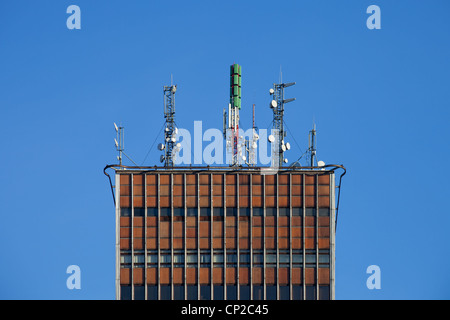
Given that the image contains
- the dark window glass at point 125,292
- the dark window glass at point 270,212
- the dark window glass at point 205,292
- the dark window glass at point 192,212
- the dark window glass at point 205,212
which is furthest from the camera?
the dark window glass at point 270,212

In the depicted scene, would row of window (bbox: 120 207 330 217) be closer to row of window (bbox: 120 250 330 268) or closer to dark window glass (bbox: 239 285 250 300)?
row of window (bbox: 120 250 330 268)

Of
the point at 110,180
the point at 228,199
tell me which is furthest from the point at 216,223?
the point at 110,180

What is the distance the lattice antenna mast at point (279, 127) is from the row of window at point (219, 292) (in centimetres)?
1795

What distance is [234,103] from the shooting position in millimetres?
174500

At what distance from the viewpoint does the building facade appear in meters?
161

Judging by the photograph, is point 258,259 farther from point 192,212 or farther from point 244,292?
point 192,212

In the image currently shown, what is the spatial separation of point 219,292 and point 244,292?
3327mm

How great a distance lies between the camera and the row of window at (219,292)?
160 meters

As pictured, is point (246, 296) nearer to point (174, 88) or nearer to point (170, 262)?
point (170, 262)

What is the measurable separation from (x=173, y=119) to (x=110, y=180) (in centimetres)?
1445

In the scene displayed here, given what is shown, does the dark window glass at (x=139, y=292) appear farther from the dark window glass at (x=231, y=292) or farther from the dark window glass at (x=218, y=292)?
the dark window glass at (x=231, y=292)

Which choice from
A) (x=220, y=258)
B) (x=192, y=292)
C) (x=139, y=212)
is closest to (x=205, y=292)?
(x=192, y=292)

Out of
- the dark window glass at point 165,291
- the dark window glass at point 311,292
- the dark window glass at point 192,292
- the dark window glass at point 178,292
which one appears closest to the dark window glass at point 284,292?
the dark window glass at point 311,292

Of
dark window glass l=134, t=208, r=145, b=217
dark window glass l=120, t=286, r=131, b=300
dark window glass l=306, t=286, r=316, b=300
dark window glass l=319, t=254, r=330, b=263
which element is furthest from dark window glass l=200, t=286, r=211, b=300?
dark window glass l=319, t=254, r=330, b=263
